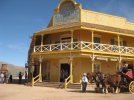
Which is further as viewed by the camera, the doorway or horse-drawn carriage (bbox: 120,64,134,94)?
the doorway

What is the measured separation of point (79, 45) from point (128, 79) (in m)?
8.95

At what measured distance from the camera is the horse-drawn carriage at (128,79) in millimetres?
18109

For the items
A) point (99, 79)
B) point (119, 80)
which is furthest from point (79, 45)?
point (119, 80)

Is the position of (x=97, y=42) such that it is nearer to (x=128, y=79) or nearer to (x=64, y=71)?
(x=64, y=71)

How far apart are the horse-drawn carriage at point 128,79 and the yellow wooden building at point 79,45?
6961 mm

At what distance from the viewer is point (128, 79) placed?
59.8 ft

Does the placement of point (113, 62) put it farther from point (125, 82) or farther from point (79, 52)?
point (125, 82)

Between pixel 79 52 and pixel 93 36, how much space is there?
4146 mm

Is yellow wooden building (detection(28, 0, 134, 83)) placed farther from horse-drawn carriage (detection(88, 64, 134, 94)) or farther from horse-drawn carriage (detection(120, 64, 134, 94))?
horse-drawn carriage (detection(120, 64, 134, 94))

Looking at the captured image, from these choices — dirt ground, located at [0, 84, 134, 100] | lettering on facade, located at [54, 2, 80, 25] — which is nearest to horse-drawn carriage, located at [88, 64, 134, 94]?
dirt ground, located at [0, 84, 134, 100]

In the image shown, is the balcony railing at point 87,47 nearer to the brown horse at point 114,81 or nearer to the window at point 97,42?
the window at point 97,42

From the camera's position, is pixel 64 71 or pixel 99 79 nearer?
pixel 99 79

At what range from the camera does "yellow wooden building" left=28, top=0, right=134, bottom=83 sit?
26.3m

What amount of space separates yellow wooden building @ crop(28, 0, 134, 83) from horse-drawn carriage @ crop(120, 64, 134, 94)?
696 cm
